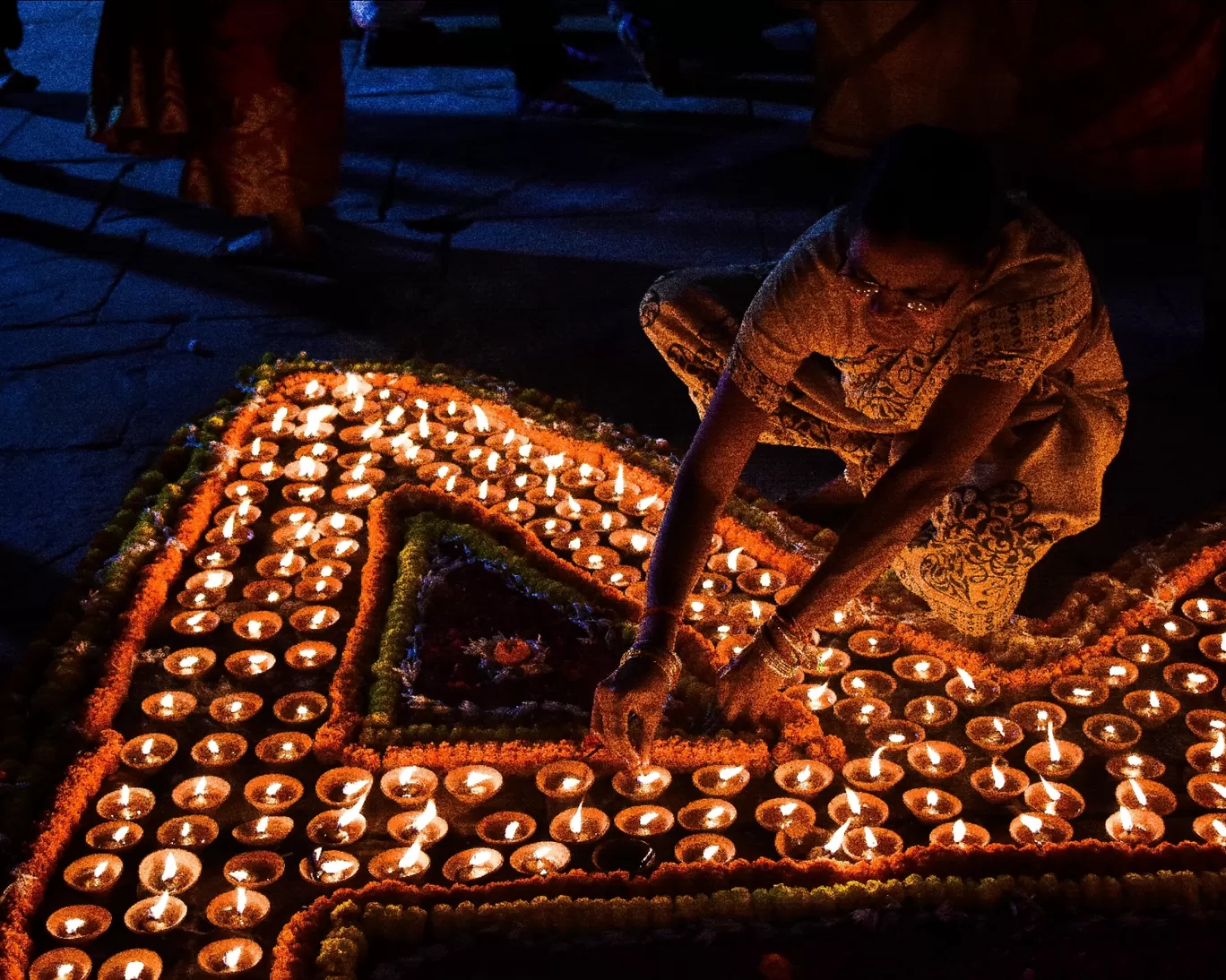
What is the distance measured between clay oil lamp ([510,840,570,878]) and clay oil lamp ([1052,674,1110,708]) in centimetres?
123

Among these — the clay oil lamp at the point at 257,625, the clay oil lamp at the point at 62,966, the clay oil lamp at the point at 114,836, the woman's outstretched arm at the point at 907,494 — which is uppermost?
the woman's outstretched arm at the point at 907,494

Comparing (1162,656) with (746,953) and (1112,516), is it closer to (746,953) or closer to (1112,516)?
(1112,516)

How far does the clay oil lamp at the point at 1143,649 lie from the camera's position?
2992 mm

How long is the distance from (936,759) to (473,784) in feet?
3.31

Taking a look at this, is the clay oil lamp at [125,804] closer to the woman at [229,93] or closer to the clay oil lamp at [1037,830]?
the clay oil lamp at [1037,830]

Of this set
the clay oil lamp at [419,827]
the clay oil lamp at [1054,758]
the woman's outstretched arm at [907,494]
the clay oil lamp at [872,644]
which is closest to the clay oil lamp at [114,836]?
the clay oil lamp at [419,827]

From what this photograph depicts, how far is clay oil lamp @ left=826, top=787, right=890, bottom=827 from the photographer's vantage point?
258 cm

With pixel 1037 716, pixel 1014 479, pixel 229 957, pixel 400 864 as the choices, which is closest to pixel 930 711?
pixel 1037 716

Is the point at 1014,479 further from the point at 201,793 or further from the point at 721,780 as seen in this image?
the point at 201,793

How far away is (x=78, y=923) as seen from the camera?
236 cm

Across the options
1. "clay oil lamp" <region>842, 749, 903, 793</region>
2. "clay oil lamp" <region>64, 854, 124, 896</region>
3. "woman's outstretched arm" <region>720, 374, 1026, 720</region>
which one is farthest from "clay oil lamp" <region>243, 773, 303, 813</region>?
"clay oil lamp" <region>842, 749, 903, 793</region>

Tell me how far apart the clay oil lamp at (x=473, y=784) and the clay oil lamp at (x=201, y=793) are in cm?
48

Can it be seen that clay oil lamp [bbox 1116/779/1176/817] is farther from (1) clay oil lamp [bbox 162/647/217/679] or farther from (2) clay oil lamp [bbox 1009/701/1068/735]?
(1) clay oil lamp [bbox 162/647/217/679]

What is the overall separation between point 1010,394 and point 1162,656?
105 centimetres
